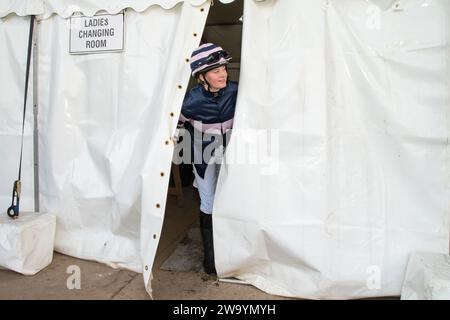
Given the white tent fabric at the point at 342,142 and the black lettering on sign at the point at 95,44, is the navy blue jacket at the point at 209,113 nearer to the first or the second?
the white tent fabric at the point at 342,142

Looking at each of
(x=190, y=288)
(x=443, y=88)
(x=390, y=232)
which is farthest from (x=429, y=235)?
(x=190, y=288)

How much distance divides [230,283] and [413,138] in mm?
1764

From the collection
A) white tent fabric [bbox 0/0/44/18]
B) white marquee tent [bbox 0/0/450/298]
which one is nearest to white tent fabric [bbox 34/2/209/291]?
white marquee tent [bbox 0/0/450/298]

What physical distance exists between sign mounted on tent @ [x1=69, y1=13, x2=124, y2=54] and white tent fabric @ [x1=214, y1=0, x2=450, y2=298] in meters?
1.14

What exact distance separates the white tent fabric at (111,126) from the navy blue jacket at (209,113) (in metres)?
0.20

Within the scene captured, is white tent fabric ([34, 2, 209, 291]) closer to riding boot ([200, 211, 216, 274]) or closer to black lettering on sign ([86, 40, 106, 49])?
black lettering on sign ([86, 40, 106, 49])

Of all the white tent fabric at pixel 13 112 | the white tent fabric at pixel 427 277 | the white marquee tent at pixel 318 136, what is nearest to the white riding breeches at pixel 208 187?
the white marquee tent at pixel 318 136

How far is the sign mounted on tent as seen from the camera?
9.84ft

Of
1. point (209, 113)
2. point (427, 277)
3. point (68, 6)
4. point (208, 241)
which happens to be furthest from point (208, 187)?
point (68, 6)

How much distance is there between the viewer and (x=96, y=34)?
120 inches

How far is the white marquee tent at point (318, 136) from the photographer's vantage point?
2461 mm

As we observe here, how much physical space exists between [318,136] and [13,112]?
9.26 ft

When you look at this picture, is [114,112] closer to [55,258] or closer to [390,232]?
[55,258]

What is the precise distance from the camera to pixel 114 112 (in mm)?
3107
